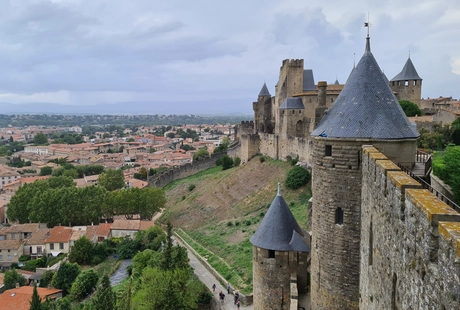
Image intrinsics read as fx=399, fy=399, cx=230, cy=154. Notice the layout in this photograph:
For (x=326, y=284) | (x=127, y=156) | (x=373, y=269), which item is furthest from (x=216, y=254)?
(x=127, y=156)

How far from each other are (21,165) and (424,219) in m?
117

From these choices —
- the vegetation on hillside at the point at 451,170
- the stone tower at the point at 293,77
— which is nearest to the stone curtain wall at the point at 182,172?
the stone tower at the point at 293,77

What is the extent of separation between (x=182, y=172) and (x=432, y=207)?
58.5 metres

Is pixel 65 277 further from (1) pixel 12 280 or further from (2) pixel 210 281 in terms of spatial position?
(2) pixel 210 281

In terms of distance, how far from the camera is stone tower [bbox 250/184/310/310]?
1441 cm

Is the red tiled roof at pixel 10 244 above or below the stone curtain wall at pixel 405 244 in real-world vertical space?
below

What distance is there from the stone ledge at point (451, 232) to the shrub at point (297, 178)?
97.8 feet

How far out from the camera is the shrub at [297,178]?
33594mm

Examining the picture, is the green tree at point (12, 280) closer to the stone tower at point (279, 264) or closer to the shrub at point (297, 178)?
the shrub at point (297, 178)

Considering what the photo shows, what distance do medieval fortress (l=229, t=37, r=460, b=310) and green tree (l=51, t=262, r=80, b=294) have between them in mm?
23065

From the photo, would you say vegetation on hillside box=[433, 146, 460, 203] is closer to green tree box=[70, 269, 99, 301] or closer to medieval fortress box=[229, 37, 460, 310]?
medieval fortress box=[229, 37, 460, 310]

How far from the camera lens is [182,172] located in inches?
2443

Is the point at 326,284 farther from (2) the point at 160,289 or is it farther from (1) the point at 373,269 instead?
(2) the point at 160,289

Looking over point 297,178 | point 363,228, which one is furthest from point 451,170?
point 297,178
